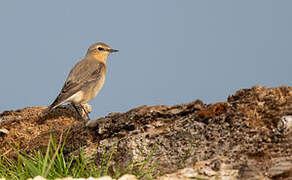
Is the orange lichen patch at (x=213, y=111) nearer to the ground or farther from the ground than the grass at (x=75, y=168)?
farther from the ground

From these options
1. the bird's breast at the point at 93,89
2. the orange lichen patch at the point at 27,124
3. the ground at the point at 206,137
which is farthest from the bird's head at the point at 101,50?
the ground at the point at 206,137

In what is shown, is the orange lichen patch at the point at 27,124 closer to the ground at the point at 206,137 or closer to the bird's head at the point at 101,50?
the ground at the point at 206,137

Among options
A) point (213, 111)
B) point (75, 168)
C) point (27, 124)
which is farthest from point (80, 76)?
point (213, 111)

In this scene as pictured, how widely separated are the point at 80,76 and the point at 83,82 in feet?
0.88

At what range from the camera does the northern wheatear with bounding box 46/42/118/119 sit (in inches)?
426

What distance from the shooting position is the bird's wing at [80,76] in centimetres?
1088

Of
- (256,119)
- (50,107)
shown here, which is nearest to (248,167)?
(256,119)

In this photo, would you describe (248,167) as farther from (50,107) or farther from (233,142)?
(50,107)

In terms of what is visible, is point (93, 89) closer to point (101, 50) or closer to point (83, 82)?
point (83, 82)

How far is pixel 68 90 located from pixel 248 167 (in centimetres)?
667

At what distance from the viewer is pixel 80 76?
11570 mm

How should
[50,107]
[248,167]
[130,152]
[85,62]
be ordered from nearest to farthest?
1. [248,167]
2. [130,152]
3. [50,107]
4. [85,62]

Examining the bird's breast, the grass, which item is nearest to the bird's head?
the bird's breast

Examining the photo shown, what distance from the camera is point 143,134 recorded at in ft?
20.8
